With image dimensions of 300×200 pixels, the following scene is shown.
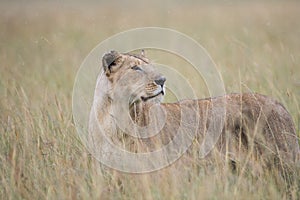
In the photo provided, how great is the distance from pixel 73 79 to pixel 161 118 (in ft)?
15.0

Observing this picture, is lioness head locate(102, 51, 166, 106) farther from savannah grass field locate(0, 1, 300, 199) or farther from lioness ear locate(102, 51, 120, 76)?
savannah grass field locate(0, 1, 300, 199)

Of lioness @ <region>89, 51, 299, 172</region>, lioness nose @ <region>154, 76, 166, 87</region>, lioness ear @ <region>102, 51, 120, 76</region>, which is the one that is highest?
lioness ear @ <region>102, 51, 120, 76</region>

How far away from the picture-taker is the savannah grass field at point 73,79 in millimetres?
4738

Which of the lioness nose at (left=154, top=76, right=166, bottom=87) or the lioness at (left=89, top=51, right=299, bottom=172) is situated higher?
the lioness nose at (left=154, top=76, right=166, bottom=87)

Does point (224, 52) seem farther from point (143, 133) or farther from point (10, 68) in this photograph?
point (143, 133)

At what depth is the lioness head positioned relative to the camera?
5254 millimetres

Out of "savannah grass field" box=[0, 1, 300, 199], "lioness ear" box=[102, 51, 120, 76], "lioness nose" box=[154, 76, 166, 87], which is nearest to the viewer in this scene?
"savannah grass field" box=[0, 1, 300, 199]

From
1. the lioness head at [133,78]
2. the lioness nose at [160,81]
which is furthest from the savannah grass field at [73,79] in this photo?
the lioness nose at [160,81]

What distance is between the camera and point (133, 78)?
540 centimetres

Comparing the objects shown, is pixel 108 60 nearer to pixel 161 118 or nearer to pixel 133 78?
pixel 133 78

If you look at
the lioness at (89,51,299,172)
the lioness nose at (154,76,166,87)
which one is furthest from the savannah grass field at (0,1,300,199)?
the lioness nose at (154,76,166,87)

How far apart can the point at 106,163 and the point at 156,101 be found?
73cm

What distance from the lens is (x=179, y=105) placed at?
567cm

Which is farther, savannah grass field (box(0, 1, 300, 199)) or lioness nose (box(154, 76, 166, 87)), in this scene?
lioness nose (box(154, 76, 166, 87))
